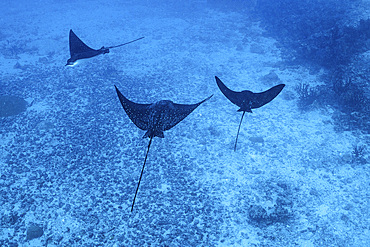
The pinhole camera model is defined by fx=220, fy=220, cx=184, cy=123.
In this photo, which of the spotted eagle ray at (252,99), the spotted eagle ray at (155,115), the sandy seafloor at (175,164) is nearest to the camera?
the spotted eagle ray at (155,115)

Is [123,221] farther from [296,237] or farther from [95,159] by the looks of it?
[296,237]

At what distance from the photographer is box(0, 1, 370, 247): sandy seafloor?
6059 millimetres

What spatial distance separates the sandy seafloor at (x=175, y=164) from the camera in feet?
19.9

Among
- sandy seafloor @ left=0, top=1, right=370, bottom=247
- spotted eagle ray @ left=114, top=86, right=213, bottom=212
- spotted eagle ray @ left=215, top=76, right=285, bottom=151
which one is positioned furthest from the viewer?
spotted eagle ray @ left=215, top=76, right=285, bottom=151

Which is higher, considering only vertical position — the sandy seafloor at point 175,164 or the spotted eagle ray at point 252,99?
the spotted eagle ray at point 252,99

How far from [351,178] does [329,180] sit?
0.71 m

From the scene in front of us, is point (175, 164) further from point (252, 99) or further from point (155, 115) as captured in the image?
point (252, 99)

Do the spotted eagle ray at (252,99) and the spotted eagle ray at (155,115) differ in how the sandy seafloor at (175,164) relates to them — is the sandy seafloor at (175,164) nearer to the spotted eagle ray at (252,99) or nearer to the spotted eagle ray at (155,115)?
the spotted eagle ray at (252,99)

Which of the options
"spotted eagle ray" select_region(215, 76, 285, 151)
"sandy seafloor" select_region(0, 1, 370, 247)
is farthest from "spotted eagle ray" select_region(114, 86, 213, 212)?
"sandy seafloor" select_region(0, 1, 370, 247)

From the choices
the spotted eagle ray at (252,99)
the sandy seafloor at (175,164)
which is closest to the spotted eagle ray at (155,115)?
the spotted eagle ray at (252,99)

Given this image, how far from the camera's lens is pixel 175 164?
314 inches

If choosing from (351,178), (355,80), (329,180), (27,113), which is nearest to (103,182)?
(27,113)

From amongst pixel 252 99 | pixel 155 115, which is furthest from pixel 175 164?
pixel 252 99

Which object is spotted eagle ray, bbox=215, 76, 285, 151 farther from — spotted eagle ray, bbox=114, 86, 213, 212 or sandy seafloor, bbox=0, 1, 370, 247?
sandy seafloor, bbox=0, 1, 370, 247
